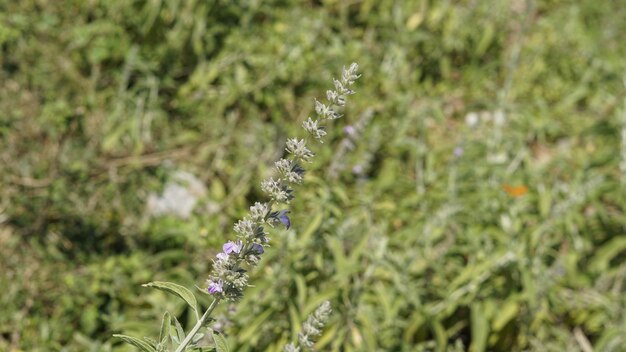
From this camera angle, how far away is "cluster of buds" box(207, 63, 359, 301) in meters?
2.20

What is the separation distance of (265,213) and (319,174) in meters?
3.09

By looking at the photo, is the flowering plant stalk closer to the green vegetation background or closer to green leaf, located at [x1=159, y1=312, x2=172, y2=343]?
green leaf, located at [x1=159, y1=312, x2=172, y2=343]

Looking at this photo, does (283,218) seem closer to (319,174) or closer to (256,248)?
(256,248)

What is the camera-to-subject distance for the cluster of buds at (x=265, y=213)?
2197 millimetres

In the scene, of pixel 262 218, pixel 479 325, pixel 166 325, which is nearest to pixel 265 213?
pixel 262 218

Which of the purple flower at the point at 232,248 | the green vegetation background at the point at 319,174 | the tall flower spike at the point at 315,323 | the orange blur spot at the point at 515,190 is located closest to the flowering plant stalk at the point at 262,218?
the purple flower at the point at 232,248

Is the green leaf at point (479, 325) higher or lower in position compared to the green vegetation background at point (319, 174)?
lower

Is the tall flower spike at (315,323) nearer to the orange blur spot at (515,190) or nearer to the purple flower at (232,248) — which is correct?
the purple flower at (232,248)

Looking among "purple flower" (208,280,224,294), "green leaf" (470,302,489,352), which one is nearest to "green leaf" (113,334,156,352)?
"purple flower" (208,280,224,294)

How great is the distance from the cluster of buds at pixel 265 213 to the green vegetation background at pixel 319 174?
123 cm

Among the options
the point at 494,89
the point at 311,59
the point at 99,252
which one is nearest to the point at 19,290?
the point at 99,252

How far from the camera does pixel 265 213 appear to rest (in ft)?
7.26

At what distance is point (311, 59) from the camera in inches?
236

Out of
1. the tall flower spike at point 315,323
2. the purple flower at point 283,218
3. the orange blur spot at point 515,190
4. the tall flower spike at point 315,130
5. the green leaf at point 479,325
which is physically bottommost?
the green leaf at point 479,325
